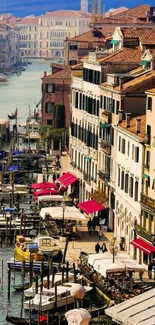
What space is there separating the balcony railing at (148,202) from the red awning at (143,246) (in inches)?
26.7

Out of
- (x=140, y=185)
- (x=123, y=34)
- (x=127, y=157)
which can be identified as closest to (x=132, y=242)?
(x=140, y=185)

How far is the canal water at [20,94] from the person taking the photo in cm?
8211

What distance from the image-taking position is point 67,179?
3700 cm

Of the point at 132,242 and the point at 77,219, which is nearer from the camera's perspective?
the point at 132,242

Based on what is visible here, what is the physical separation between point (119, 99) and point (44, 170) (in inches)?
579

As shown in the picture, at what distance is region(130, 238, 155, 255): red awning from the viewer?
24172mm

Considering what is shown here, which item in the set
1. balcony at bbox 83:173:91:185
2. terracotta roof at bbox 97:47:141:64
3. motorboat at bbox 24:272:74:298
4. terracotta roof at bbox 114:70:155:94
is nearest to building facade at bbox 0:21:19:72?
balcony at bbox 83:173:91:185

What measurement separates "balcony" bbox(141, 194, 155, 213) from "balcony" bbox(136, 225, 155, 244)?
452 mm

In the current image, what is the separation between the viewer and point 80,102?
3631cm

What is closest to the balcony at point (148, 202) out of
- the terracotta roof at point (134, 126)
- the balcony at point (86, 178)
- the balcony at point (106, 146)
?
the terracotta roof at point (134, 126)

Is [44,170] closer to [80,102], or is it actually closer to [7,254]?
[80,102]

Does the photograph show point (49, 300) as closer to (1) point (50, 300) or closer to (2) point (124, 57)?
(1) point (50, 300)

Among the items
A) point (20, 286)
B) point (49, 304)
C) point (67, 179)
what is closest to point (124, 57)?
point (67, 179)

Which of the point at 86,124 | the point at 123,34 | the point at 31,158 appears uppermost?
the point at 123,34
